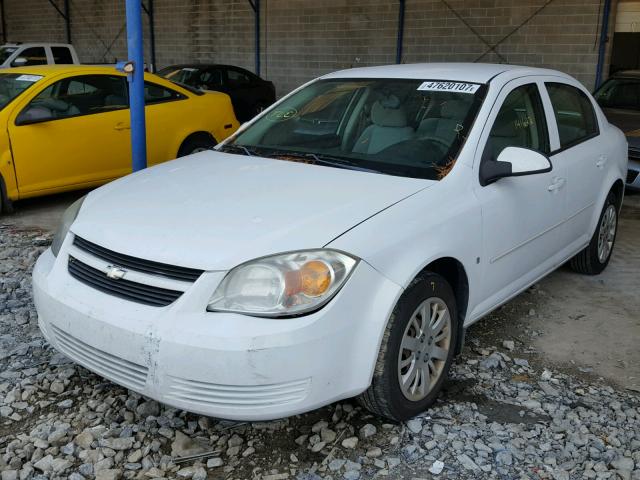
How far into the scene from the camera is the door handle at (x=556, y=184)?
3.88 m

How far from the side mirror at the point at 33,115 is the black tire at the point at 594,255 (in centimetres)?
488

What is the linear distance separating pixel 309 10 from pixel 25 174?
11.1 metres

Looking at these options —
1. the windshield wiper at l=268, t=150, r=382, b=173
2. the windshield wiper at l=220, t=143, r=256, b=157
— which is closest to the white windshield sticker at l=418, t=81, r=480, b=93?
the windshield wiper at l=268, t=150, r=382, b=173

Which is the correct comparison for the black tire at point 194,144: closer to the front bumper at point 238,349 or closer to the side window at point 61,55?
the front bumper at point 238,349

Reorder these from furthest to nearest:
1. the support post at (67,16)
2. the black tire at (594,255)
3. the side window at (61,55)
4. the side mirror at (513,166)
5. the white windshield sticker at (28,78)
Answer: the support post at (67,16) < the side window at (61,55) < the white windshield sticker at (28,78) < the black tire at (594,255) < the side mirror at (513,166)

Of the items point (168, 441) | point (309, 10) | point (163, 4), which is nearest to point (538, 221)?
point (168, 441)

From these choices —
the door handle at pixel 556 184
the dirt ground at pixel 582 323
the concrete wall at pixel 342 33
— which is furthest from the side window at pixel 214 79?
the door handle at pixel 556 184

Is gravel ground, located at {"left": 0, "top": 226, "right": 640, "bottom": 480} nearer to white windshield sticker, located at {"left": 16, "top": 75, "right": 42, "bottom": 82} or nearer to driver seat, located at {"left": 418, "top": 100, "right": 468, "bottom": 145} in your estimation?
driver seat, located at {"left": 418, "top": 100, "right": 468, "bottom": 145}

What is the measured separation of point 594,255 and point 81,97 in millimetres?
5054

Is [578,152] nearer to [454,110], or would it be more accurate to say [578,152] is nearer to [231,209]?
[454,110]

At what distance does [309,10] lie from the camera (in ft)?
52.5

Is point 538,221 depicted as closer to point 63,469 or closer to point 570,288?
point 570,288

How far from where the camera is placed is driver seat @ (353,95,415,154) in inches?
141

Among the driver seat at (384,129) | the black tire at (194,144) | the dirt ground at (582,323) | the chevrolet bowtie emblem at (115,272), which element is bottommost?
the dirt ground at (582,323)
